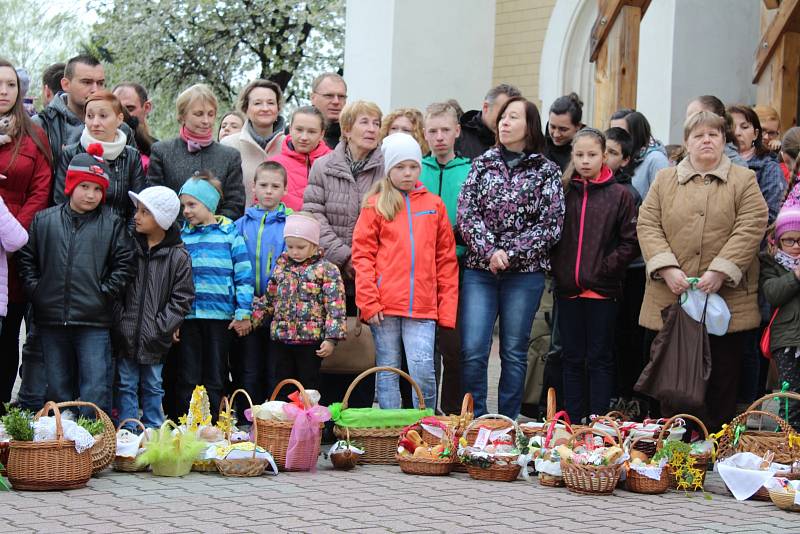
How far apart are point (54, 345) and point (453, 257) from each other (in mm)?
2369

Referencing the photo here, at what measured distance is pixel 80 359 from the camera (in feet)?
24.0

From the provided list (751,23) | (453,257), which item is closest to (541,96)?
(751,23)

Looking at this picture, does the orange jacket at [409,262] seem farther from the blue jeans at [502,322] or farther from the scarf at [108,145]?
the scarf at [108,145]

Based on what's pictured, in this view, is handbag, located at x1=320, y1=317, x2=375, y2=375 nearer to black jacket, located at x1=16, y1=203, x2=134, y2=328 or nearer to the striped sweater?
the striped sweater

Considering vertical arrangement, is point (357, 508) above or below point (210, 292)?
below

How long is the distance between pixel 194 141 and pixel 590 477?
11.1 feet

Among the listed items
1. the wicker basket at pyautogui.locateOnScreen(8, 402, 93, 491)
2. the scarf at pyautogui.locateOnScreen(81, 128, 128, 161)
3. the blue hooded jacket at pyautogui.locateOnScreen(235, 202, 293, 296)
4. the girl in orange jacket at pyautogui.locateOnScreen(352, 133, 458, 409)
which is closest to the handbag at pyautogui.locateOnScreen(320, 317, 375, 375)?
the girl in orange jacket at pyautogui.locateOnScreen(352, 133, 458, 409)

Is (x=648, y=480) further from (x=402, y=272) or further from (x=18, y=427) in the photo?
(x=18, y=427)

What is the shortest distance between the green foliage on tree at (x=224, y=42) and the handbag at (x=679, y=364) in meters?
17.3

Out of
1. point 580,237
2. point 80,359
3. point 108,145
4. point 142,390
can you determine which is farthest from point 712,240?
point 80,359

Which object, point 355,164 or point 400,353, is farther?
point 355,164

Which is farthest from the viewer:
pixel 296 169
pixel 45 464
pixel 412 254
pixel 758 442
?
pixel 296 169

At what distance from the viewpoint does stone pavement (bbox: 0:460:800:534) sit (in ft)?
17.9

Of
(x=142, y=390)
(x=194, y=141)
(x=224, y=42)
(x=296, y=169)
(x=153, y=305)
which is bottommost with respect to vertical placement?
(x=142, y=390)
